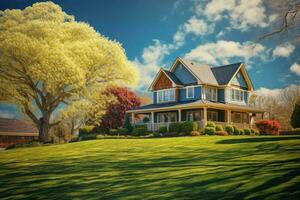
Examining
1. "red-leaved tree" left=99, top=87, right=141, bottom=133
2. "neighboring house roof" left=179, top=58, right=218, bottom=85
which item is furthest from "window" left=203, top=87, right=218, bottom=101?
"red-leaved tree" left=99, top=87, right=141, bottom=133

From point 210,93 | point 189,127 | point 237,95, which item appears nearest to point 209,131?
point 189,127

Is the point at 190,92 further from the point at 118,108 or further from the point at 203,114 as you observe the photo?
the point at 118,108

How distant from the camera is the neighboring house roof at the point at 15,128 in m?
66.2

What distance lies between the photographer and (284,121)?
66.7 m

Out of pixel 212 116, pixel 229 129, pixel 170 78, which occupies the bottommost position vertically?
pixel 229 129

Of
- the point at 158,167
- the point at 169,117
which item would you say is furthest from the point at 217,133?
the point at 158,167

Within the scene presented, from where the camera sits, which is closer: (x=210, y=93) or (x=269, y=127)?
(x=269, y=127)

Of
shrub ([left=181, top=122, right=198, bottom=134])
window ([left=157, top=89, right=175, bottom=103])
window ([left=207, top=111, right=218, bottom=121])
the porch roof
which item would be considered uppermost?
window ([left=157, top=89, right=175, bottom=103])

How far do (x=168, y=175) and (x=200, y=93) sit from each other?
3131cm

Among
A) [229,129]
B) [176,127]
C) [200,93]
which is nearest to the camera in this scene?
[176,127]

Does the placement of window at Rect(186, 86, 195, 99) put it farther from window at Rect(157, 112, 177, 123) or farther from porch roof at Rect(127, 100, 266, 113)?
window at Rect(157, 112, 177, 123)

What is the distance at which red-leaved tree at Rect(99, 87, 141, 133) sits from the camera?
5376 centimetres

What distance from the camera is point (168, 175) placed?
47.0ft

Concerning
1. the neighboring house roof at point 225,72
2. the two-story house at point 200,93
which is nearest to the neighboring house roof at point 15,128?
the two-story house at point 200,93
